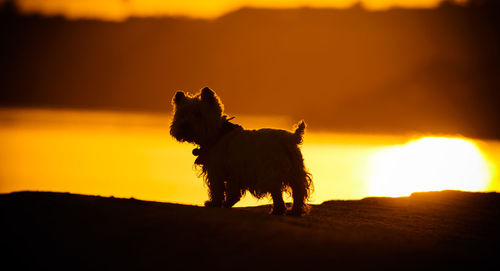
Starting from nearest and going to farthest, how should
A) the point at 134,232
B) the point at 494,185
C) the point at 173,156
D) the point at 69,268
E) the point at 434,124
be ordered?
the point at 69,268 < the point at 134,232 < the point at 494,185 < the point at 173,156 < the point at 434,124

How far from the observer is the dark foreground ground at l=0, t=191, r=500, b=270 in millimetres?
6801

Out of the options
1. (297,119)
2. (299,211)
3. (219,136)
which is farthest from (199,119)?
(297,119)

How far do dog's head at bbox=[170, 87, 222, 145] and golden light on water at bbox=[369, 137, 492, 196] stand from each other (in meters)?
11.7

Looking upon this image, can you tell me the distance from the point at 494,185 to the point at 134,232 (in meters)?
19.5

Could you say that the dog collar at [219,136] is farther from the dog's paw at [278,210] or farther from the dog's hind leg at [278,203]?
the dog's paw at [278,210]

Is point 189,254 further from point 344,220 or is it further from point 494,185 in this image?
point 494,185

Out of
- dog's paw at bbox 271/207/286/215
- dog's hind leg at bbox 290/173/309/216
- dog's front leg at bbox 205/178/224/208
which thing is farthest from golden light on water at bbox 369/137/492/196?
dog's front leg at bbox 205/178/224/208

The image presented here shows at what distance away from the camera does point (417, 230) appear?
957 cm

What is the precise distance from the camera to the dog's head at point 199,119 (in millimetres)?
9438

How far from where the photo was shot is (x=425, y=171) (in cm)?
2941

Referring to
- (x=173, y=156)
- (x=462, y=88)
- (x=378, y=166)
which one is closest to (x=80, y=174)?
(x=173, y=156)

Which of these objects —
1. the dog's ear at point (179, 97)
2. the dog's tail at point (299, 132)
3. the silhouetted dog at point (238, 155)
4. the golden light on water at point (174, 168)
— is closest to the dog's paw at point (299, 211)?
the silhouetted dog at point (238, 155)

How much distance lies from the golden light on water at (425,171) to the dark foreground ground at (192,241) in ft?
40.1

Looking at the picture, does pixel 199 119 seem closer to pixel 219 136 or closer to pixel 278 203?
pixel 219 136
